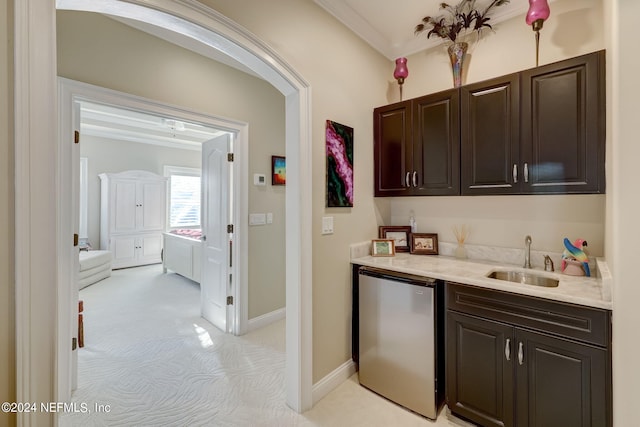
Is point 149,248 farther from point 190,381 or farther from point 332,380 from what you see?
point 332,380

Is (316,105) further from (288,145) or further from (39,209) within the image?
(39,209)

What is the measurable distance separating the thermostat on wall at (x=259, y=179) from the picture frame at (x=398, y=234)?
148cm

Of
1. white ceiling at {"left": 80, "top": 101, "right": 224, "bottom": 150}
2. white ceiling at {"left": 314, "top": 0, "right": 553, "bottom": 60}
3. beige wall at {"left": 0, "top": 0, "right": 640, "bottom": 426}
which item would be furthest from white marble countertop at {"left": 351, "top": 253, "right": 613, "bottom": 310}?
white ceiling at {"left": 80, "top": 101, "right": 224, "bottom": 150}

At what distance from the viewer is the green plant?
216cm

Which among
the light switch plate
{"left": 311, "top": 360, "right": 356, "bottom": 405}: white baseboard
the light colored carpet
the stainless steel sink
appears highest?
the light switch plate

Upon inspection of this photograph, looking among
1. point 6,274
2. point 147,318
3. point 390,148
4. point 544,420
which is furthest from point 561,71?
point 147,318

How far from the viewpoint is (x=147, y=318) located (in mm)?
3400

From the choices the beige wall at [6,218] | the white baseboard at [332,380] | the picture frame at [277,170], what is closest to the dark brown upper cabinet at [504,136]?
the picture frame at [277,170]

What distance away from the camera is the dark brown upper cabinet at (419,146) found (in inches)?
84.3

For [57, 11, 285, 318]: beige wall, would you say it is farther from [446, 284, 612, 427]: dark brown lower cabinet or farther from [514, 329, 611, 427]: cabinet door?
[514, 329, 611, 427]: cabinet door

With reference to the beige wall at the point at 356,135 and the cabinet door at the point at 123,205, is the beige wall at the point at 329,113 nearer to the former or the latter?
the beige wall at the point at 356,135

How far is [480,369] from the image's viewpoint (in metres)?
1.67

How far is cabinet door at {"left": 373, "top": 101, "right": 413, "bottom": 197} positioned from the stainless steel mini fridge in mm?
816

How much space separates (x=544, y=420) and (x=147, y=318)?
3902mm
